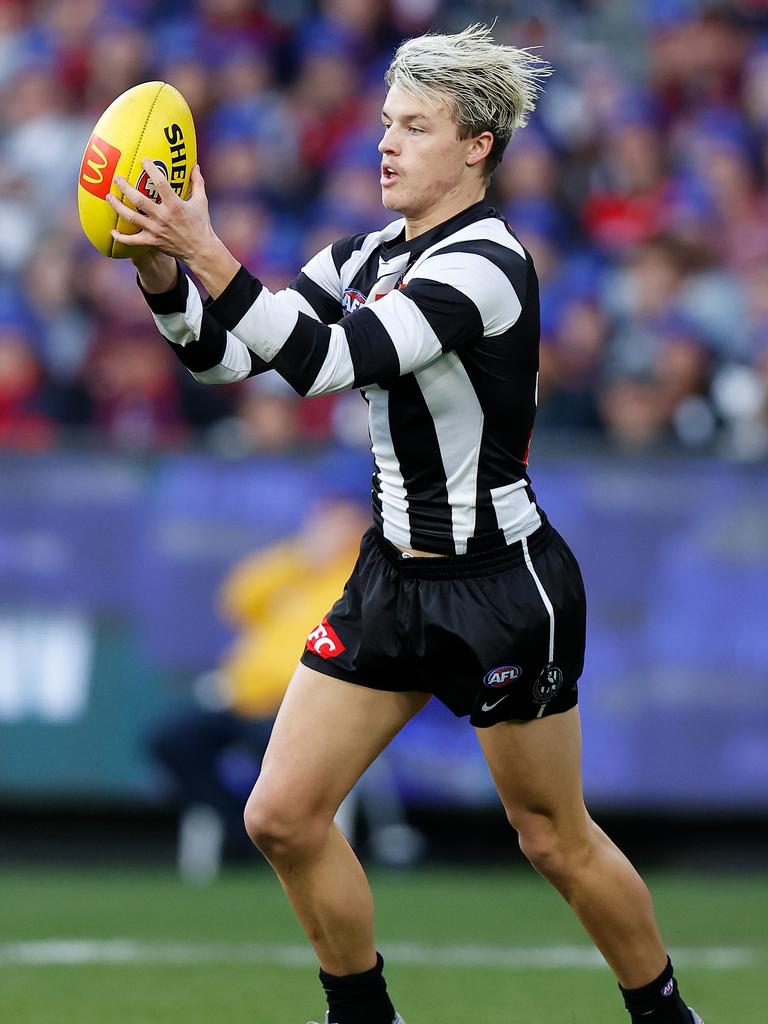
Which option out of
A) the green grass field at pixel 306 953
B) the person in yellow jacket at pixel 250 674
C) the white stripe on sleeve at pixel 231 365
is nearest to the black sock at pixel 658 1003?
the green grass field at pixel 306 953

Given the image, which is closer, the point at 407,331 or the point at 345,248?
the point at 407,331

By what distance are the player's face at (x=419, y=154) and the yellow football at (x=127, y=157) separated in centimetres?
44

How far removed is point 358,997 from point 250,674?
11.2ft

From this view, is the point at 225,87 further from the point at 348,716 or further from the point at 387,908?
the point at 348,716

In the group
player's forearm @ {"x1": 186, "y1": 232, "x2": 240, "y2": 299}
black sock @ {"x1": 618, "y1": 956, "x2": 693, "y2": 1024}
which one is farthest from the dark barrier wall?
player's forearm @ {"x1": 186, "y1": 232, "x2": 240, "y2": 299}

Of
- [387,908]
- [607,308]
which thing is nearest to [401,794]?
[387,908]

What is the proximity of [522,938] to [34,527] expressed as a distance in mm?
2814

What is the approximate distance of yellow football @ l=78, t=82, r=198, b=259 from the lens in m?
3.51

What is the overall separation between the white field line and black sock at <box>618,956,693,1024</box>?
1.57m

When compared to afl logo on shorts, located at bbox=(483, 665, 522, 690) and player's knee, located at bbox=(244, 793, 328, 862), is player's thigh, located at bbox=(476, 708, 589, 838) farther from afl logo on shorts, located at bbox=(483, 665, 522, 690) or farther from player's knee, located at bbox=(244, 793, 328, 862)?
player's knee, located at bbox=(244, 793, 328, 862)

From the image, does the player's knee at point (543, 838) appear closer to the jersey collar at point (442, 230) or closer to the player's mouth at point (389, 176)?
the jersey collar at point (442, 230)

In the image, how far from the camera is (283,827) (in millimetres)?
3740

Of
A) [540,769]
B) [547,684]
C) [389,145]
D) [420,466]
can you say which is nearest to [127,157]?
[389,145]

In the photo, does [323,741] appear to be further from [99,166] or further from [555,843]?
[99,166]
